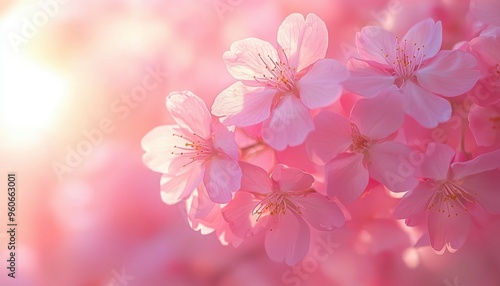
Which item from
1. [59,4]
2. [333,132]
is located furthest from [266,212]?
[59,4]

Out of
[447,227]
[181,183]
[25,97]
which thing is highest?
[25,97]

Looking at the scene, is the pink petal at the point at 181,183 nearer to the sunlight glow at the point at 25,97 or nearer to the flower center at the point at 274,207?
the flower center at the point at 274,207

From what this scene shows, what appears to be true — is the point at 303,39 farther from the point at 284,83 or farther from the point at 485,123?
the point at 485,123

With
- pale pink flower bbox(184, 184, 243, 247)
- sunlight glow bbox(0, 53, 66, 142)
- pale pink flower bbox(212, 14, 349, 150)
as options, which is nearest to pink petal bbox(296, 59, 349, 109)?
pale pink flower bbox(212, 14, 349, 150)

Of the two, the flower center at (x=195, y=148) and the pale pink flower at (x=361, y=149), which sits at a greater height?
the flower center at (x=195, y=148)

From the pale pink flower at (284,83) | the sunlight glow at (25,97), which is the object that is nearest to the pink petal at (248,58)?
the pale pink flower at (284,83)

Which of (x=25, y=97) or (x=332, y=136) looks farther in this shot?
(x=25, y=97)

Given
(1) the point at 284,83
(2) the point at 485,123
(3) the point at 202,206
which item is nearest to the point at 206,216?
(3) the point at 202,206
